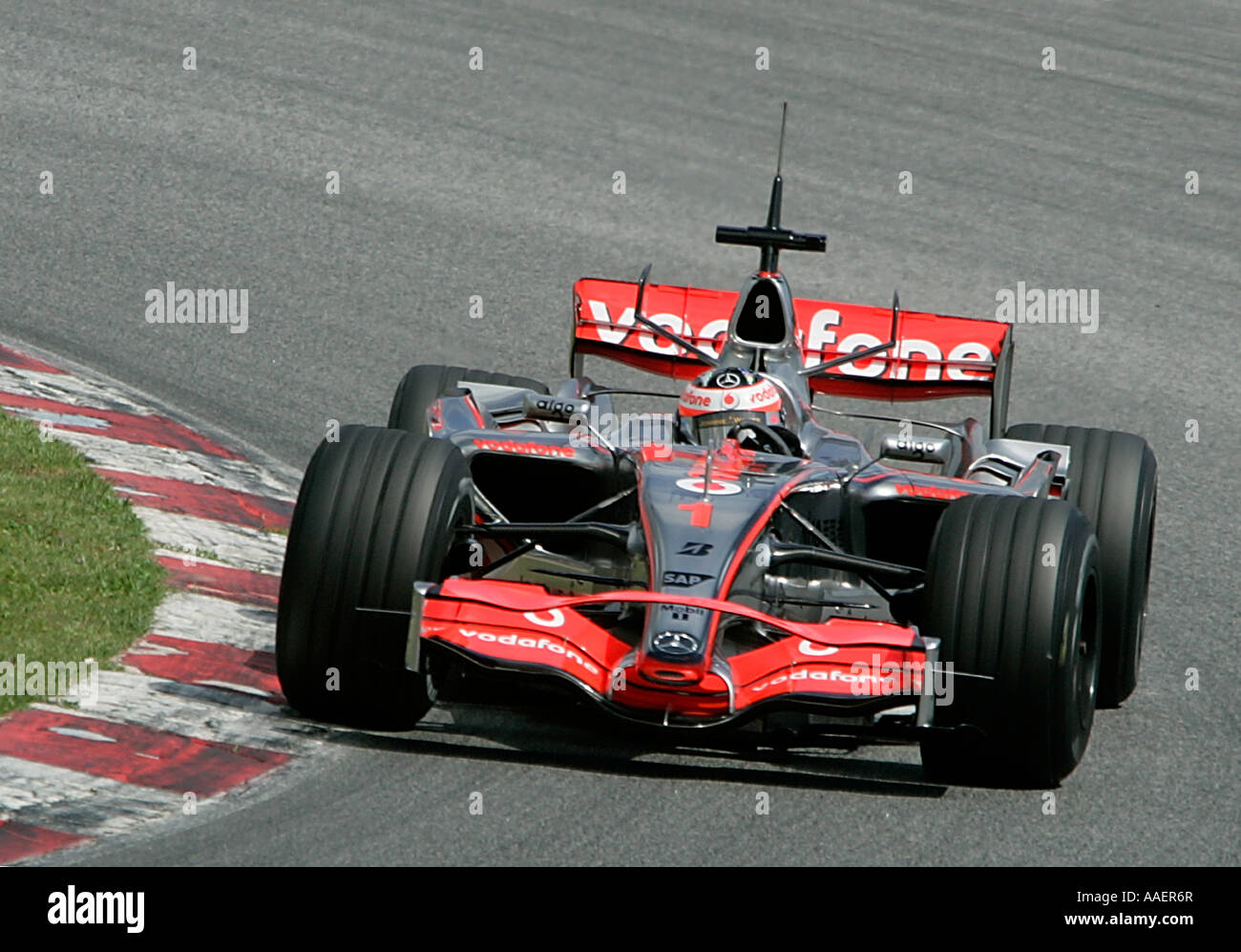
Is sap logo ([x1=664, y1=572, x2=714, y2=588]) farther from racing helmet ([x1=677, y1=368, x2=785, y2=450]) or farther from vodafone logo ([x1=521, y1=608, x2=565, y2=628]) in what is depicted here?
racing helmet ([x1=677, y1=368, x2=785, y2=450])

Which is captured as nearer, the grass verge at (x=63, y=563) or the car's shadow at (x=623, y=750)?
the car's shadow at (x=623, y=750)

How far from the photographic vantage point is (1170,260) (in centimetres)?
1504

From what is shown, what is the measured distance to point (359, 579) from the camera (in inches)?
261

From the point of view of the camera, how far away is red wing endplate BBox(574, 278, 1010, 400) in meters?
9.20

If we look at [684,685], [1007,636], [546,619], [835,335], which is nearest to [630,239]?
[835,335]

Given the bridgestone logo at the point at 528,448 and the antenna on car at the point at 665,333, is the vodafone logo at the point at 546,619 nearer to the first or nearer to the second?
the bridgestone logo at the point at 528,448

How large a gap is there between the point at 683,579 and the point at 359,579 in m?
1.02

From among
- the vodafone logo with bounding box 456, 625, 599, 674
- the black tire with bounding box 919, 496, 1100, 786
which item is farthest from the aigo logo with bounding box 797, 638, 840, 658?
the vodafone logo with bounding box 456, 625, 599, 674

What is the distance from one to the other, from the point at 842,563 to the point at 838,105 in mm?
11111

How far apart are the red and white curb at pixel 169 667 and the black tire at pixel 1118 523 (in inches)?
119

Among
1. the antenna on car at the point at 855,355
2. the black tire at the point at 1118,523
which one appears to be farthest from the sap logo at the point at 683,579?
the antenna on car at the point at 855,355

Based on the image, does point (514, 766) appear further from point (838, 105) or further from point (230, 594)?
point (838, 105)

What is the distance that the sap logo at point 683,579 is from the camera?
258 inches

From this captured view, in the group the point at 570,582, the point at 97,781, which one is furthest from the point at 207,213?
the point at 97,781
